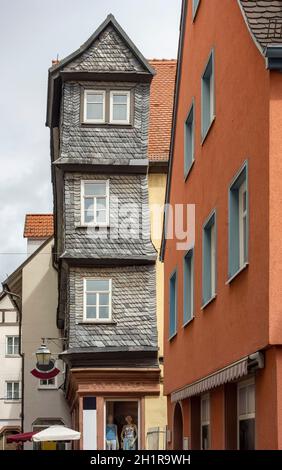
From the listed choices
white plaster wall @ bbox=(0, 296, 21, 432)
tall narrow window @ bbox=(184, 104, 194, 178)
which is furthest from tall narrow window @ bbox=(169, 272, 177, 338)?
white plaster wall @ bbox=(0, 296, 21, 432)

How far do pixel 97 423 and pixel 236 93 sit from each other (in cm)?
1744

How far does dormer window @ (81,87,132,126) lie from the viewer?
32.4 metres

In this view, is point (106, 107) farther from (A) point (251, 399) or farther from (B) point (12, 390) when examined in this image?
(B) point (12, 390)

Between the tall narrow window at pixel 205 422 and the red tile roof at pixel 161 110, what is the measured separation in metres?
14.2

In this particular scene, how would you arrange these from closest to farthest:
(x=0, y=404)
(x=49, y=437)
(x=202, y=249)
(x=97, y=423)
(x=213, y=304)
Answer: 1. (x=213, y=304)
2. (x=202, y=249)
3. (x=49, y=437)
4. (x=97, y=423)
5. (x=0, y=404)

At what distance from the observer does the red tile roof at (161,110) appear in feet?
109

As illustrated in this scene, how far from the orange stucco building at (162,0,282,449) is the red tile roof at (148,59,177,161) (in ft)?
31.6

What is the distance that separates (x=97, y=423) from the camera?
3091 cm

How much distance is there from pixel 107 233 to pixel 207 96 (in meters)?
13.1

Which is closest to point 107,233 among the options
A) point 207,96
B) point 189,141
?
point 189,141

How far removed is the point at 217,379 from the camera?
51.8 feet

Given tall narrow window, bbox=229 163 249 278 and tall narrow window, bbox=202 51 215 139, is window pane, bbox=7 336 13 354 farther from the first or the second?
tall narrow window, bbox=229 163 249 278
